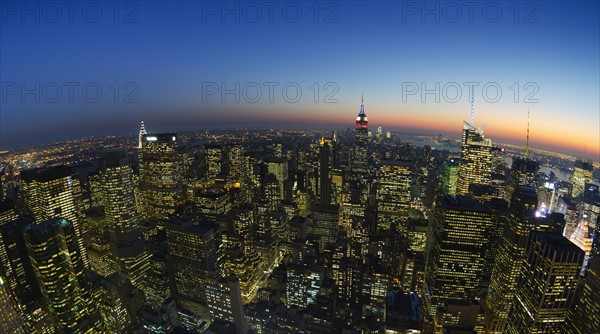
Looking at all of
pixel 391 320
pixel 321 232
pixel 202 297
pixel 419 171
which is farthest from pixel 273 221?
pixel 419 171

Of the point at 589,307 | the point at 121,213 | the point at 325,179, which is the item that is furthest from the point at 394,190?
the point at 121,213

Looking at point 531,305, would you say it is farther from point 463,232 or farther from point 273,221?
point 273,221

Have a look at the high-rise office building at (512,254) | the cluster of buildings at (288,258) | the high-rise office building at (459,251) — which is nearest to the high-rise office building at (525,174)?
the cluster of buildings at (288,258)

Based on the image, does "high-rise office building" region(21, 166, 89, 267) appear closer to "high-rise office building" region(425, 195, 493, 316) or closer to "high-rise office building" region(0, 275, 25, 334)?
"high-rise office building" region(0, 275, 25, 334)

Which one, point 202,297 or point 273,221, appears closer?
point 202,297

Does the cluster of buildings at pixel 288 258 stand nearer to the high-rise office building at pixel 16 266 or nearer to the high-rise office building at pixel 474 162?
the high-rise office building at pixel 16 266

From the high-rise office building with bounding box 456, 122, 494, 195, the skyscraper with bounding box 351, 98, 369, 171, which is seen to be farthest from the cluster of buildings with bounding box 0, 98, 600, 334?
the skyscraper with bounding box 351, 98, 369, 171
